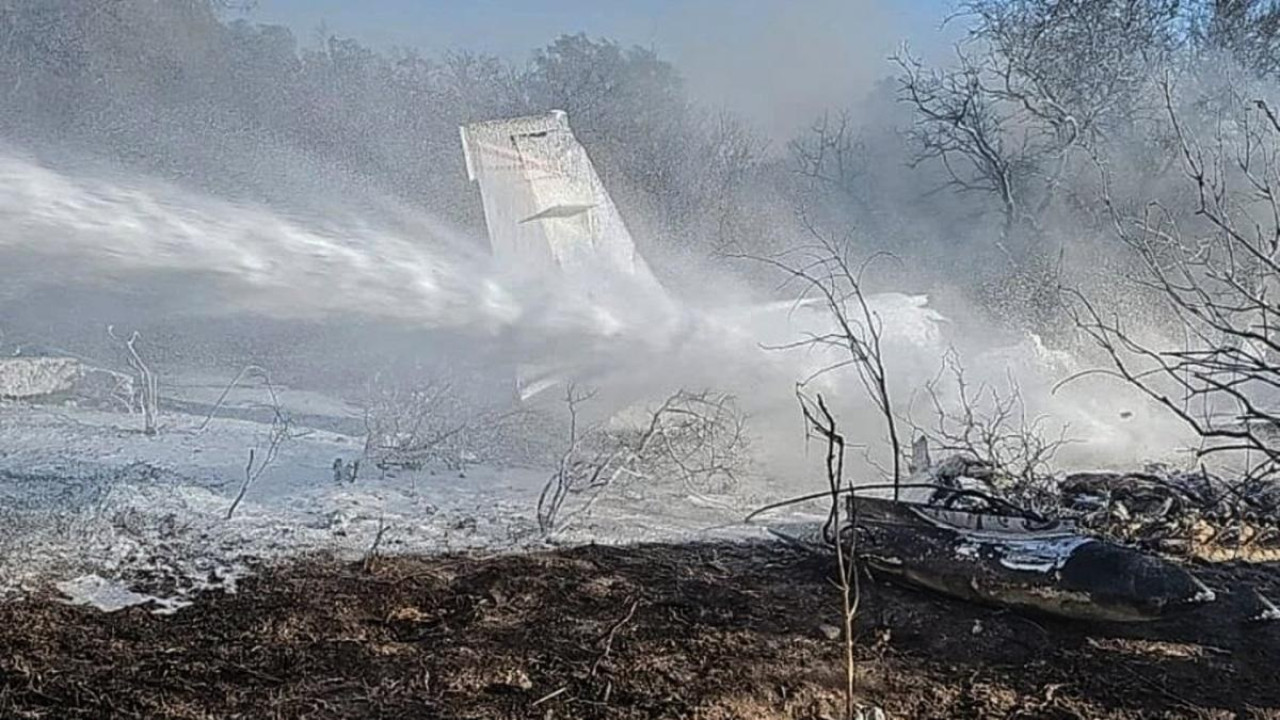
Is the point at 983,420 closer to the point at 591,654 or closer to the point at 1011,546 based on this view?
the point at 1011,546

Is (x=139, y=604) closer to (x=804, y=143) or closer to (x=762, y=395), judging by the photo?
(x=762, y=395)

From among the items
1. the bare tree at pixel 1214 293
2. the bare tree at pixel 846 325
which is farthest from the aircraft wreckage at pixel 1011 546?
the bare tree at pixel 1214 293

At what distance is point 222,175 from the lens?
1361 centimetres

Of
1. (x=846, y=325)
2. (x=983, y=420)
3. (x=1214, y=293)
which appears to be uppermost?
(x=1214, y=293)

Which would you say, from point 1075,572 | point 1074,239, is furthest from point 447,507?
point 1074,239

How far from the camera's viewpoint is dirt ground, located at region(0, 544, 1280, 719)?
3.46 m

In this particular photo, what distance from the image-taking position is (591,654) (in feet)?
12.8

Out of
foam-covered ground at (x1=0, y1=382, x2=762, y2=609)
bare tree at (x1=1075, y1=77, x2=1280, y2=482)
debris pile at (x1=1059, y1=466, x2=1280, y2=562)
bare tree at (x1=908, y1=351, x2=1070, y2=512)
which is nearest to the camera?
foam-covered ground at (x1=0, y1=382, x2=762, y2=609)

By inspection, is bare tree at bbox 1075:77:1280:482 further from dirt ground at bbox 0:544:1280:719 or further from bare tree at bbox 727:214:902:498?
dirt ground at bbox 0:544:1280:719

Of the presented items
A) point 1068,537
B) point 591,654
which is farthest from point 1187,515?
point 591,654

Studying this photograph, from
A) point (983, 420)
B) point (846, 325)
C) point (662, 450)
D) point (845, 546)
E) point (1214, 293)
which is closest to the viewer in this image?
point (845, 546)

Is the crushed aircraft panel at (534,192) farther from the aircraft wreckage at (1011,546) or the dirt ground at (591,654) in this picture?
the dirt ground at (591,654)

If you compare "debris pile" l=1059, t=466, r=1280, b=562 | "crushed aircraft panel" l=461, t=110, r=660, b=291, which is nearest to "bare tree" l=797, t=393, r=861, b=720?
"debris pile" l=1059, t=466, r=1280, b=562

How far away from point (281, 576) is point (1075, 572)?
3643 millimetres
